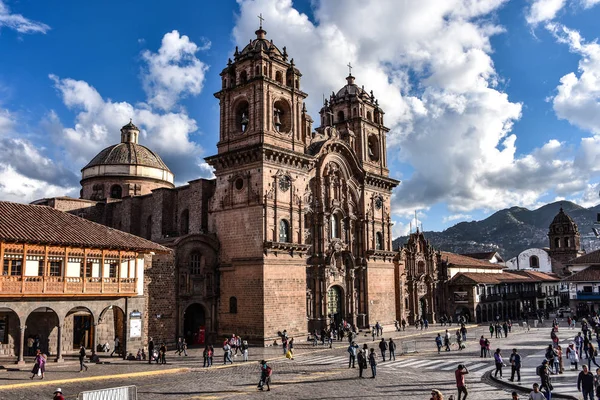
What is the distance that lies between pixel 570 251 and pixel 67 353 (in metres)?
91.8

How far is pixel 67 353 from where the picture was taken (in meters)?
35.1

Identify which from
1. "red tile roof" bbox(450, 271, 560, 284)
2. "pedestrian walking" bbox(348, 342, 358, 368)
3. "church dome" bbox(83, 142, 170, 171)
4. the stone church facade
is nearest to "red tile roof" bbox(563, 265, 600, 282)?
"red tile roof" bbox(450, 271, 560, 284)

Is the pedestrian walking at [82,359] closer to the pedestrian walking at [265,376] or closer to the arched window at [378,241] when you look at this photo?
the pedestrian walking at [265,376]

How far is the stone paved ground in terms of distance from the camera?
23.0 meters

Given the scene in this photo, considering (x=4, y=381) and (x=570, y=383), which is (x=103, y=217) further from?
(x=570, y=383)

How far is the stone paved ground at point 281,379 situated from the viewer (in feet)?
75.3

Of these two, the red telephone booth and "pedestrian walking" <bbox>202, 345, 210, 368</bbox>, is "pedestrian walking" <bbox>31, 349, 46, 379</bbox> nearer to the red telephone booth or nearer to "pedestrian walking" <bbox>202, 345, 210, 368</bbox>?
"pedestrian walking" <bbox>202, 345, 210, 368</bbox>

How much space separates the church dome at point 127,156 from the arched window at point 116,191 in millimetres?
2635

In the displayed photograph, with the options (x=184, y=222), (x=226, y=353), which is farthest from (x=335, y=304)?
(x=226, y=353)

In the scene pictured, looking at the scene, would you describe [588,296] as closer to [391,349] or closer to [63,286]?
[391,349]

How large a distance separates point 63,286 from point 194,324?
14.4 m

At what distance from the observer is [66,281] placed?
30.2 m

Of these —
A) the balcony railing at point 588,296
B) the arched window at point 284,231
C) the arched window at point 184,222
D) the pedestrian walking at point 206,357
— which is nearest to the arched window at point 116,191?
the arched window at point 184,222

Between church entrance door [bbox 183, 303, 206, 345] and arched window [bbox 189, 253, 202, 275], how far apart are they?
105 inches
